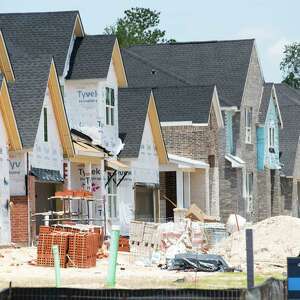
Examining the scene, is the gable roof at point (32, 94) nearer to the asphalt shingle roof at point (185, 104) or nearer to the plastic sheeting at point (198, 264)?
the plastic sheeting at point (198, 264)

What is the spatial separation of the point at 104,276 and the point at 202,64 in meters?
38.7

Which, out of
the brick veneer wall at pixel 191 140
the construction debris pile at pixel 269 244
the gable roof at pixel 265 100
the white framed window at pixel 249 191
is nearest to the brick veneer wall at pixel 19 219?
the construction debris pile at pixel 269 244

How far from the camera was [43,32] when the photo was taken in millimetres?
49562

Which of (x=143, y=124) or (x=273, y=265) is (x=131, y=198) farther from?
(x=273, y=265)

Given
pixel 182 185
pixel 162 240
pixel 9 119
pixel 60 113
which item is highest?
pixel 60 113

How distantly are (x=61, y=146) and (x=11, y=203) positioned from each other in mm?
4444

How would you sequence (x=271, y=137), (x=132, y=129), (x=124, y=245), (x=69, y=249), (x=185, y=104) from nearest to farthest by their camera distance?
1. (x=69, y=249)
2. (x=124, y=245)
3. (x=132, y=129)
4. (x=185, y=104)
5. (x=271, y=137)

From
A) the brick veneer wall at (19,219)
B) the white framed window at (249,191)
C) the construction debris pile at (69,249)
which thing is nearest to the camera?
the construction debris pile at (69,249)

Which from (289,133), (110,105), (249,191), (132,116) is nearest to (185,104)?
(132,116)

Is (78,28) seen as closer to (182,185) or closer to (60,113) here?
(60,113)

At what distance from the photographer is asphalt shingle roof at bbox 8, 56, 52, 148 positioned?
41344 mm

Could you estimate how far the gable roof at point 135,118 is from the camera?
51.2 m

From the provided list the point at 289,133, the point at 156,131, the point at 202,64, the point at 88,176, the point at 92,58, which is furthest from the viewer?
the point at 289,133

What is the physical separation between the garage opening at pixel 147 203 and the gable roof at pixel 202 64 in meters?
9.81
